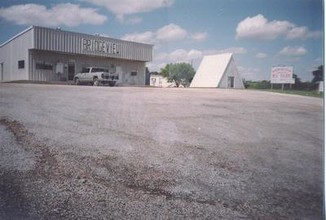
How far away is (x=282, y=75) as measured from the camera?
269 cm

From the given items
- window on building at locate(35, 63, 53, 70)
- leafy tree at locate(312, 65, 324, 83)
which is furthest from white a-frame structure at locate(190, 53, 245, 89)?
window on building at locate(35, 63, 53, 70)

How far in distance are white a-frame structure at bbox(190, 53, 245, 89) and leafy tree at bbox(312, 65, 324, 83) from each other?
0.56m

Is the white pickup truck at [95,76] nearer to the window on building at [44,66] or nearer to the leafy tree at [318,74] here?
the window on building at [44,66]

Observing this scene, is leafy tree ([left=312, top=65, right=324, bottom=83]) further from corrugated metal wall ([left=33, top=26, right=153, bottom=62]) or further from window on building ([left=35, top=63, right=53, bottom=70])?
window on building ([left=35, top=63, right=53, bottom=70])

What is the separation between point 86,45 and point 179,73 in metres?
0.79

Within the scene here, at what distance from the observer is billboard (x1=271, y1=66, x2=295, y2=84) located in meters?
2.63

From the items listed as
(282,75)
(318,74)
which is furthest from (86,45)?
(318,74)

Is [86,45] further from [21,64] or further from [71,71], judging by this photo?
[21,64]

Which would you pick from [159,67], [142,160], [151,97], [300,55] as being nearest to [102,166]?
[142,160]

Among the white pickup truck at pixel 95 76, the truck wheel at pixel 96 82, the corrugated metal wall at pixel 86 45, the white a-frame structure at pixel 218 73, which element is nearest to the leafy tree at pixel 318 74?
the white a-frame structure at pixel 218 73

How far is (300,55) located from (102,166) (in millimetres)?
1688

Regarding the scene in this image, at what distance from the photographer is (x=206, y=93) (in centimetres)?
294

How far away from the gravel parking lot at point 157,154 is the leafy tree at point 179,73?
0.37 feet

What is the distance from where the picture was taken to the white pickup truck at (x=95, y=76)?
2896 millimetres
